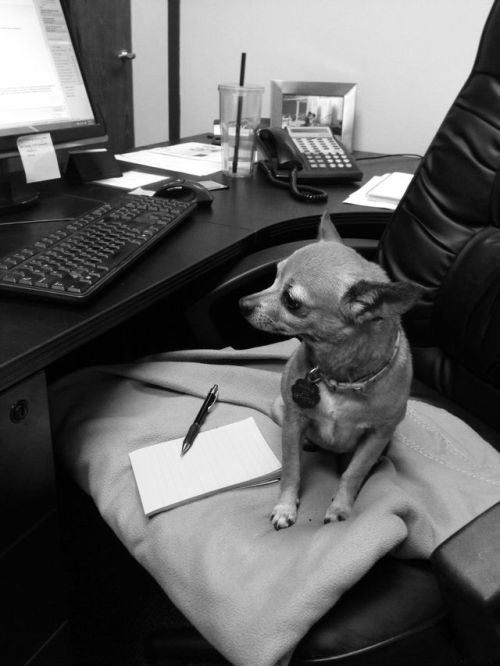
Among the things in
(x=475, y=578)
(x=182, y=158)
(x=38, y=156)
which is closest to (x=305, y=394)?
(x=475, y=578)

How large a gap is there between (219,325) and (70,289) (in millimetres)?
579

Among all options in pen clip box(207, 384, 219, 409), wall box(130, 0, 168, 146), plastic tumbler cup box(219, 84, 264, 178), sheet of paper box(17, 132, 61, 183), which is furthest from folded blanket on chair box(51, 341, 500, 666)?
wall box(130, 0, 168, 146)

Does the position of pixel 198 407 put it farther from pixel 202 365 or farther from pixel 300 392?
pixel 300 392

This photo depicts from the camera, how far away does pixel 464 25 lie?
1492 millimetres

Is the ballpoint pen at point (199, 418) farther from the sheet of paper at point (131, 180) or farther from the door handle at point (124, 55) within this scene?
the door handle at point (124, 55)

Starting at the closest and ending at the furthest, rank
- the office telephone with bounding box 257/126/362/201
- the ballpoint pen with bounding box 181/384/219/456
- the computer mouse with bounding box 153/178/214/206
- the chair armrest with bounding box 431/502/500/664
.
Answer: the chair armrest with bounding box 431/502/500/664 → the ballpoint pen with bounding box 181/384/219/456 → the computer mouse with bounding box 153/178/214/206 → the office telephone with bounding box 257/126/362/201

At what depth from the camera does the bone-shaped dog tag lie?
2.46 ft

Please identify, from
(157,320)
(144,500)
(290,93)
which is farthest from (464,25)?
Result: (144,500)

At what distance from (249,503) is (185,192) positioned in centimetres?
70

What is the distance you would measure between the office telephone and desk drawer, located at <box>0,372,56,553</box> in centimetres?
83

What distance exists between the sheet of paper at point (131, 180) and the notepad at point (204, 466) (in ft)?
2.17

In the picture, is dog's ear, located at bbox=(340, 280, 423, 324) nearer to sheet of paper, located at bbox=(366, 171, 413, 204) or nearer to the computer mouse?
the computer mouse

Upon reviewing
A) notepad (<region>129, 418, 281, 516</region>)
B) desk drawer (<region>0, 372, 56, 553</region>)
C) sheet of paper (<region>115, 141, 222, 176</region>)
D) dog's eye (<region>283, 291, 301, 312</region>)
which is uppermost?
sheet of paper (<region>115, 141, 222, 176</region>)

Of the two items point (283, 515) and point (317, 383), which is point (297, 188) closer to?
point (317, 383)
